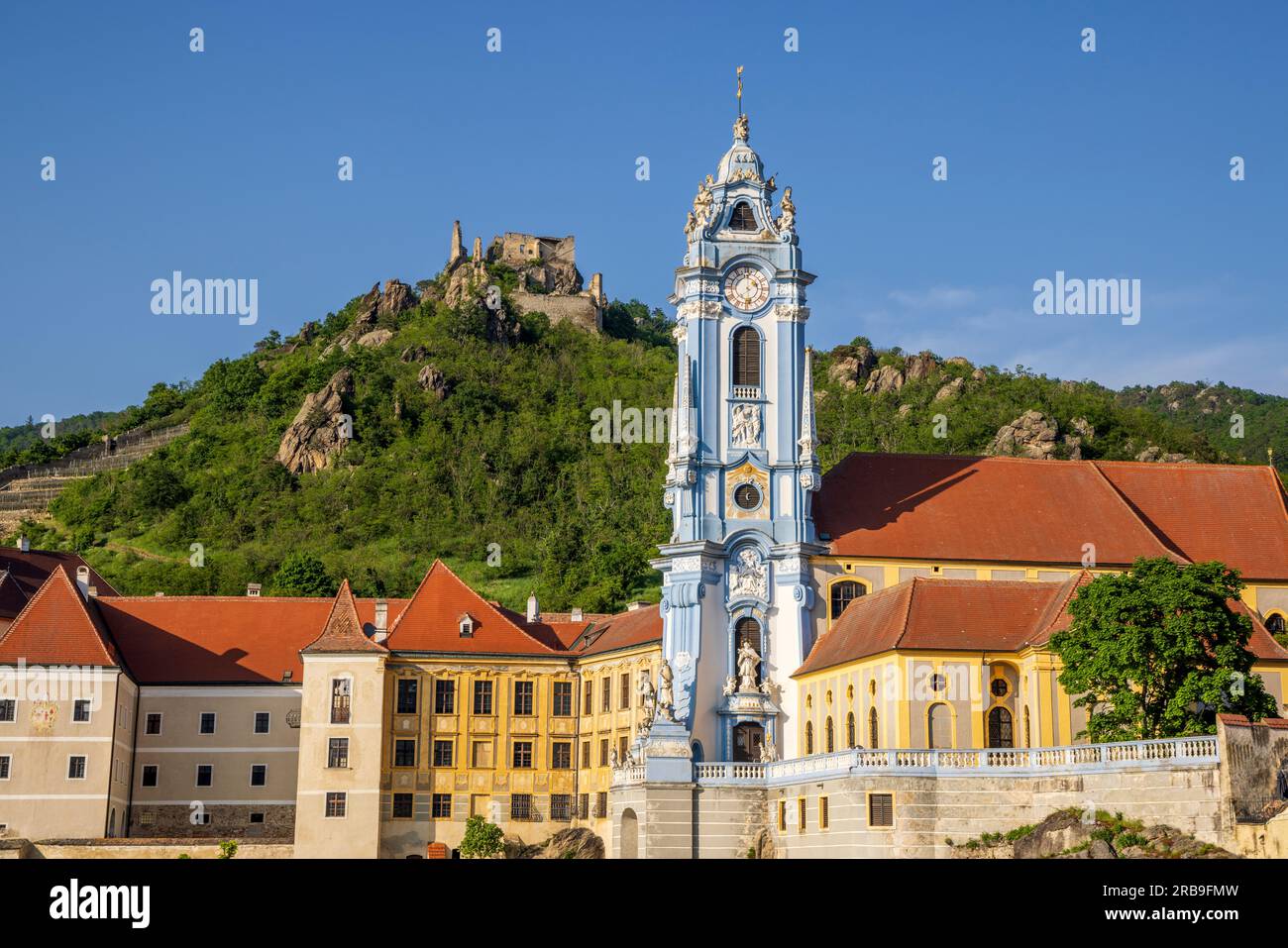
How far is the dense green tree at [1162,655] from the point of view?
46469 mm

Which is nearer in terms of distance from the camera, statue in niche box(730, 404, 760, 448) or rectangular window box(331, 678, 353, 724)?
statue in niche box(730, 404, 760, 448)

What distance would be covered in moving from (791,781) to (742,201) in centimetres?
2119

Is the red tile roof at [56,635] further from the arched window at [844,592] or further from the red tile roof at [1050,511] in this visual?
the red tile roof at [1050,511]

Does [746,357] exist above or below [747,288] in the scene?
below

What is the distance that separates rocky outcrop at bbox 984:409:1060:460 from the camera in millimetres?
93312

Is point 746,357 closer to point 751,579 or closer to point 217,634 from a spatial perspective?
point 751,579

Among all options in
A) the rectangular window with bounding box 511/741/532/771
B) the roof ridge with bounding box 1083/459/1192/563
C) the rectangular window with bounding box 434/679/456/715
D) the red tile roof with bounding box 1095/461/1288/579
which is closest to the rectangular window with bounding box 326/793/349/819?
the rectangular window with bounding box 434/679/456/715

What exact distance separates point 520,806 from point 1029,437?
132ft

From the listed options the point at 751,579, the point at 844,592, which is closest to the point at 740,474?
the point at 751,579

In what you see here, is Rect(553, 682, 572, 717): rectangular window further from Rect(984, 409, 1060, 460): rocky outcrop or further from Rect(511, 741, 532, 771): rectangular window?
Rect(984, 409, 1060, 460): rocky outcrop

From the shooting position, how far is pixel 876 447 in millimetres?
106750

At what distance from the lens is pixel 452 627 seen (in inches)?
2618

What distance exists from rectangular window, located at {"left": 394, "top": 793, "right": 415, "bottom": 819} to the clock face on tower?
20.5 meters
